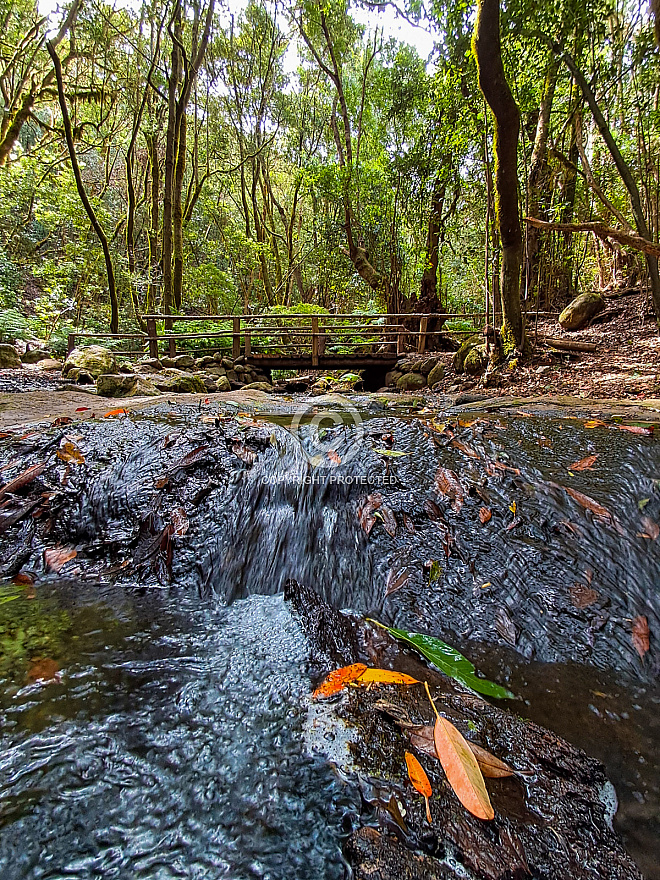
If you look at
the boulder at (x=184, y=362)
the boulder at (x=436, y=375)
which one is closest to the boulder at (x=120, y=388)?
the boulder at (x=184, y=362)

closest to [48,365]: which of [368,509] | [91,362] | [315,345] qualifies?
[91,362]

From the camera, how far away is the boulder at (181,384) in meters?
7.34

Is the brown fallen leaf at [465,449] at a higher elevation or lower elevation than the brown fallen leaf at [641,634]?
higher

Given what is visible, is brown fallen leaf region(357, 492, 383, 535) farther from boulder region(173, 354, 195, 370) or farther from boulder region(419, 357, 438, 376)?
boulder region(173, 354, 195, 370)

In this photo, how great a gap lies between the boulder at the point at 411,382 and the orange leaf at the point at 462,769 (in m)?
7.94

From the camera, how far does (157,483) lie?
8.34ft

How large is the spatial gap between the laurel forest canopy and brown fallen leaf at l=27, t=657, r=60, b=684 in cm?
594

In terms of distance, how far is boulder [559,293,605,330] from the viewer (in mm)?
9289

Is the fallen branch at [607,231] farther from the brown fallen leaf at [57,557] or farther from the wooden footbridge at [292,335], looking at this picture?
the brown fallen leaf at [57,557]

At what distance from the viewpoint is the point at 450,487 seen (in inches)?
92.9

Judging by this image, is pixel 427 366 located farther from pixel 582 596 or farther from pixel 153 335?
pixel 582 596

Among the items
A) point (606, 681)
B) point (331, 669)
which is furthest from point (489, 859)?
point (606, 681)

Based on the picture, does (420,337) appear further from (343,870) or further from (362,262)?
(343,870)

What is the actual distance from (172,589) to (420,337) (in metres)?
9.77
